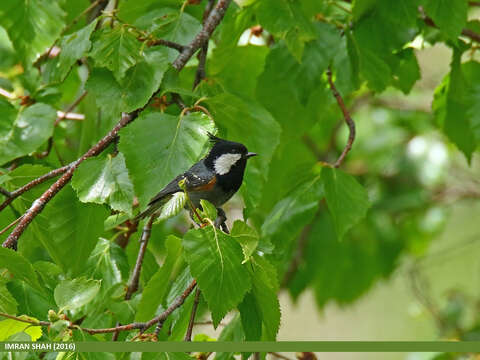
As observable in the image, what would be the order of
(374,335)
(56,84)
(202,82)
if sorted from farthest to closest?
(374,335) < (56,84) < (202,82)

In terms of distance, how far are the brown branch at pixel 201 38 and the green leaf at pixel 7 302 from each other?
0.64 m

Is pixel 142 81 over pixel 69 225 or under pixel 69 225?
over

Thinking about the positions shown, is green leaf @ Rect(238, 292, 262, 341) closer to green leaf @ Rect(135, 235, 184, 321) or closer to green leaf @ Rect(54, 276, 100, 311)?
green leaf @ Rect(135, 235, 184, 321)

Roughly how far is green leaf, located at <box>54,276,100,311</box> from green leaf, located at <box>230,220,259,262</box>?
0.88ft

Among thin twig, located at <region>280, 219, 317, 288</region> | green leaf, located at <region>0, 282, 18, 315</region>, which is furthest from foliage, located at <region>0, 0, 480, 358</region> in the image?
thin twig, located at <region>280, 219, 317, 288</region>

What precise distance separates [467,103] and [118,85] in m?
1.05

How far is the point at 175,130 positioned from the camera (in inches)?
54.2

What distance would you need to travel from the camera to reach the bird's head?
1.71m

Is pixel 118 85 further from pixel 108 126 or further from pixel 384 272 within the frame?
pixel 384 272

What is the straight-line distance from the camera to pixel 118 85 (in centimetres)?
154

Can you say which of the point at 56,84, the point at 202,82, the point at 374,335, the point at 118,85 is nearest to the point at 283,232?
the point at 202,82

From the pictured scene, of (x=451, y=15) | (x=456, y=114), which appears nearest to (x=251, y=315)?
(x=451, y=15)

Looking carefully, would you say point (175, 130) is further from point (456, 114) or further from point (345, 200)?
point (456, 114)

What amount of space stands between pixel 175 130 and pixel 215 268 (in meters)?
0.32
